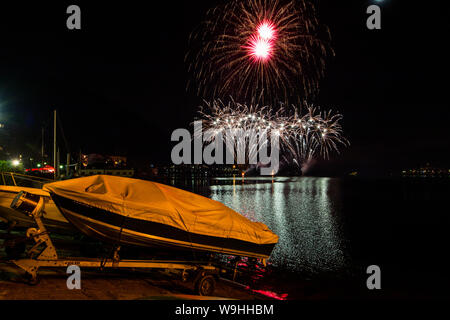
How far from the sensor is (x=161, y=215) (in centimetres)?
614

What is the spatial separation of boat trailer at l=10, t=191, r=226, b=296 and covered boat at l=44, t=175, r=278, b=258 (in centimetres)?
41

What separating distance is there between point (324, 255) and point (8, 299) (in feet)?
38.4

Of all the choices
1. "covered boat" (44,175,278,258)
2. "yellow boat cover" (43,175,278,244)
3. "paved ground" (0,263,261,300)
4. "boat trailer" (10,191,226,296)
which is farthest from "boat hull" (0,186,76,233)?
"yellow boat cover" (43,175,278,244)

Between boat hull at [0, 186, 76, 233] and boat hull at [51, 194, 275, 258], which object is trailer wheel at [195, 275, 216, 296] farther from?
boat hull at [0, 186, 76, 233]

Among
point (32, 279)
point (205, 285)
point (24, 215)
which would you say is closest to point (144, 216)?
point (205, 285)

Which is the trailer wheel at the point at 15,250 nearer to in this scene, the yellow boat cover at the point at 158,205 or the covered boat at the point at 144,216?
the covered boat at the point at 144,216

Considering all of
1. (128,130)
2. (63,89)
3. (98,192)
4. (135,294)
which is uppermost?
(63,89)

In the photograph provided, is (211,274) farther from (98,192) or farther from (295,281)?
(295,281)

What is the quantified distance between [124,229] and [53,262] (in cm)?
141

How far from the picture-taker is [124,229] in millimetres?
6066

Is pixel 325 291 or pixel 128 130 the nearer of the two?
pixel 325 291

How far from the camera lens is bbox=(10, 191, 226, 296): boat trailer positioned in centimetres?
579

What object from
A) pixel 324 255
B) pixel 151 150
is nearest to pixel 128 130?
pixel 151 150

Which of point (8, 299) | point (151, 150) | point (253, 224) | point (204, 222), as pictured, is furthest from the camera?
point (151, 150)
